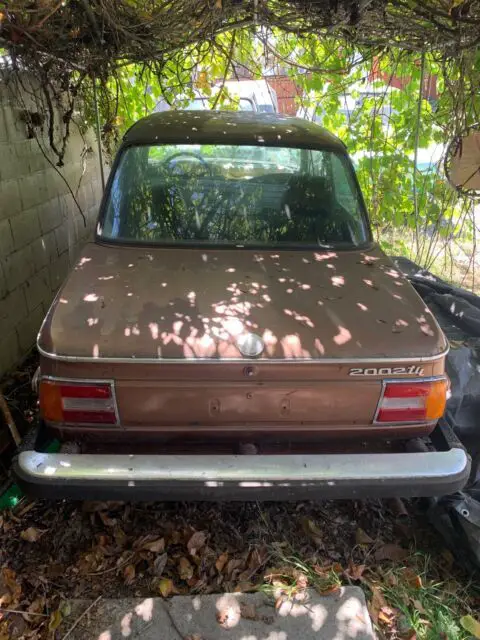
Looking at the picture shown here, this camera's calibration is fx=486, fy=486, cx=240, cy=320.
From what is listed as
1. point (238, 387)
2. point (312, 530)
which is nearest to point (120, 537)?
point (312, 530)

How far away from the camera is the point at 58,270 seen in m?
4.65

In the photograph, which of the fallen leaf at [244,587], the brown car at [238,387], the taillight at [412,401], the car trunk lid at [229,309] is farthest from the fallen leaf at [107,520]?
the taillight at [412,401]

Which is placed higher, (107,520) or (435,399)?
(435,399)

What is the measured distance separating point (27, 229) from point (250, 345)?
273cm

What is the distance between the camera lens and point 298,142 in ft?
10.6

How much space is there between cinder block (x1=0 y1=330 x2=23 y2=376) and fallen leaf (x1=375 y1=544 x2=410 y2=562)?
9.15ft

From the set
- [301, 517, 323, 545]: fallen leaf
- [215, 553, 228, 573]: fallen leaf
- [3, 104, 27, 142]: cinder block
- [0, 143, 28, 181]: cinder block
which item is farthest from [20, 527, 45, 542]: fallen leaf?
[3, 104, 27, 142]: cinder block

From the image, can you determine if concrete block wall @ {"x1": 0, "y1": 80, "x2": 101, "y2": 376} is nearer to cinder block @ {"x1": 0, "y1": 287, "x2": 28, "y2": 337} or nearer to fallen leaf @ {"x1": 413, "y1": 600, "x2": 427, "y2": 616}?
cinder block @ {"x1": 0, "y1": 287, "x2": 28, "y2": 337}

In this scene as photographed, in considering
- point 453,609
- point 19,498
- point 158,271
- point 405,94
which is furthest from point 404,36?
point 19,498

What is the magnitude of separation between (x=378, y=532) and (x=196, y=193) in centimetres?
227

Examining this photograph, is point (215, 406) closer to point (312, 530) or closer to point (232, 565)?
point (232, 565)

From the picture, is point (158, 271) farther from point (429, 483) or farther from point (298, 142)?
point (429, 483)

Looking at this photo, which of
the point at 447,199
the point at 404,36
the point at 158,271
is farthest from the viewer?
the point at 447,199

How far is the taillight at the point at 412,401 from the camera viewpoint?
2113 millimetres
